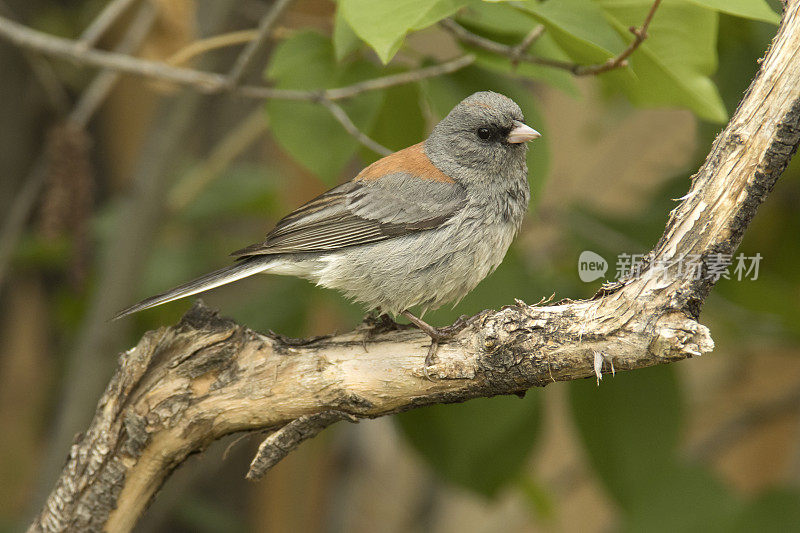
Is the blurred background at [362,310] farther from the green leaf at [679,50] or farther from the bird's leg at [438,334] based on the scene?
the bird's leg at [438,334]

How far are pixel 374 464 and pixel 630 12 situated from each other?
10.8 ft

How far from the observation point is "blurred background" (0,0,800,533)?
2096 mm

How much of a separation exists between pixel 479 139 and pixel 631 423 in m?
0.94

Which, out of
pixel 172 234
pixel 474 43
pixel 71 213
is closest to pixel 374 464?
pixel 172 234

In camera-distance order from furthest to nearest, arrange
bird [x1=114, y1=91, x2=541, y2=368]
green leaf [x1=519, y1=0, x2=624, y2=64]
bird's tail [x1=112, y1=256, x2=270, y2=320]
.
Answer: bird [x1=114, y1=91, x2=541, y2=368] < bird's tail [x1=112, y1=256, x2=270, y2=320] < green leaf [x1=519, y1=0, x2=624, y2=64]

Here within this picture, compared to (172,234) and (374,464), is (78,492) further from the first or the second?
(374,464)

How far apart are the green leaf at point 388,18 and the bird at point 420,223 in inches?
22.2

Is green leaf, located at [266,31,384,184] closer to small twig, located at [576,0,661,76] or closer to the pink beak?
the pink beak

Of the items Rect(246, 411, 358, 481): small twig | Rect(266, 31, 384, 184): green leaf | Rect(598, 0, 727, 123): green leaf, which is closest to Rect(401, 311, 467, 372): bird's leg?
Rect(246, 411, 358, 481): small twig

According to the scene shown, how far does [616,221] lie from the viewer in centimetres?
261

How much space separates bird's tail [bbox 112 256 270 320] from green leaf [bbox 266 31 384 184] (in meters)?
0.30

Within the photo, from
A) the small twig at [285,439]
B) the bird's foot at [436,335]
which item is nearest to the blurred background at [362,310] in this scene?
the small twig at [285,439]

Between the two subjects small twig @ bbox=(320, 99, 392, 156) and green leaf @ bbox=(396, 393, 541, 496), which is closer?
small twig @ bbox=(320, 99, 392, 156)

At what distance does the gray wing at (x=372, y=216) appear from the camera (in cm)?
209
